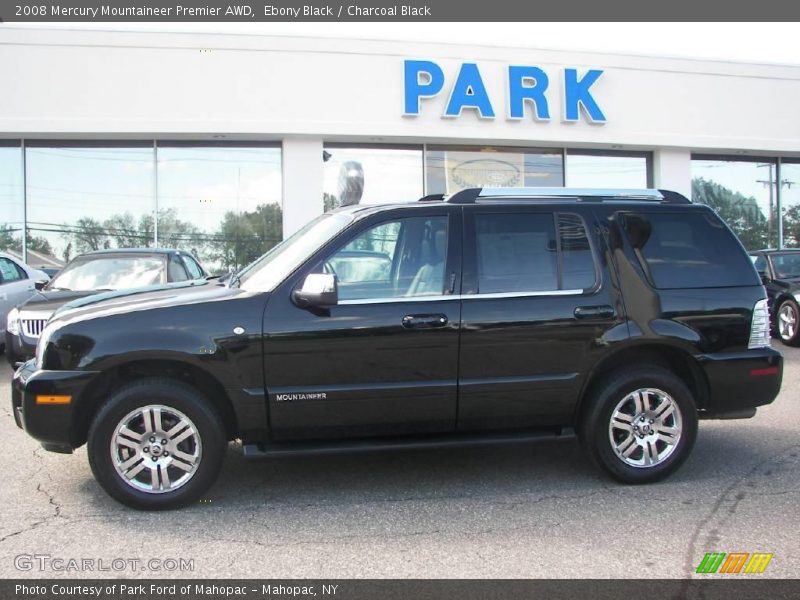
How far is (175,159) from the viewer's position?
1449 cm

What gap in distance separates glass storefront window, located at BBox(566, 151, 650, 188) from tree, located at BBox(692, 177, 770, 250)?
1.47 m

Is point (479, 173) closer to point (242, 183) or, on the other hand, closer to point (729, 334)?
point (242, 183)

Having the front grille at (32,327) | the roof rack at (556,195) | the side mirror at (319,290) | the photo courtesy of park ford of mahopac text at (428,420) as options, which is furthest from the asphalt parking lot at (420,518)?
the front grille at (32,327)

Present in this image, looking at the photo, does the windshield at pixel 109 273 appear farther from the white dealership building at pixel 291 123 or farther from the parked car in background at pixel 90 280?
the white dealership building at pixel 291 123

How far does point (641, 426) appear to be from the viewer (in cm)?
482

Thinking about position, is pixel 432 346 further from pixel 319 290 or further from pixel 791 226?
pixel 791 226

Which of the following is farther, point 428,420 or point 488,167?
point 488,167

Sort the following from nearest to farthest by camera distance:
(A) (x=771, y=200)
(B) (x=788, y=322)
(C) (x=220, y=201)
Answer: (B) (x=788, y=322)
(C) (x=220, y=201)
(A) (x=771, y=200)

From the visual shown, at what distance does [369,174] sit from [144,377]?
11254mm

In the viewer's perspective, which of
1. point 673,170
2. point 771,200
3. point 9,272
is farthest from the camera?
point 771,200

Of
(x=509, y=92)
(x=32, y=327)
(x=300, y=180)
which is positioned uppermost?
(x=509, y=92)

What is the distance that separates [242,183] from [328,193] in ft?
5.63

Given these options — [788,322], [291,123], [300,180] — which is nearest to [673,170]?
[788,322]

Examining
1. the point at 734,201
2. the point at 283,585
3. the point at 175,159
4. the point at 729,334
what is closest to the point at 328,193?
the point at 175,159
